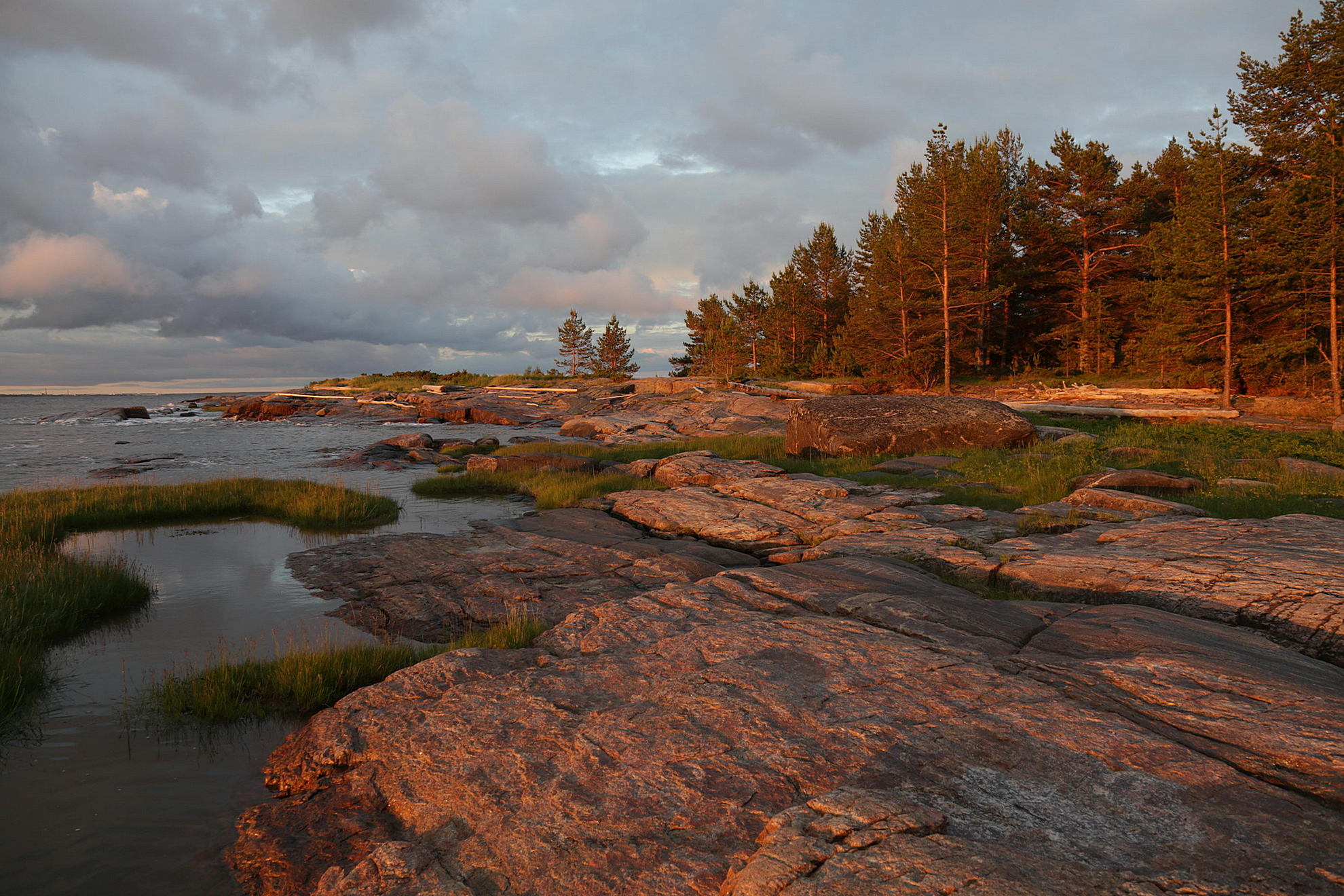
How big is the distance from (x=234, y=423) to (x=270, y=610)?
2266 inches

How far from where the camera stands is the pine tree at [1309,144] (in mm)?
26344

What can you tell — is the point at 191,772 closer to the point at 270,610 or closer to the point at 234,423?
the point at 270,610

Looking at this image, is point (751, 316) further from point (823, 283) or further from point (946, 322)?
point (946, 322)

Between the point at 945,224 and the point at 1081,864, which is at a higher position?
the point at 945,224

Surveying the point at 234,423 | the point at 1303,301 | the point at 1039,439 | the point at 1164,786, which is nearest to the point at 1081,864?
the point at 1164,786

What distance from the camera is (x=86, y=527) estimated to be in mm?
15477

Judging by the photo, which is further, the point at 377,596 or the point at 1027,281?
the point at 1027,281

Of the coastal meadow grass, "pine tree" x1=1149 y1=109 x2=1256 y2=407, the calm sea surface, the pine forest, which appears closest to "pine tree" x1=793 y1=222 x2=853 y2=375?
the pine forest

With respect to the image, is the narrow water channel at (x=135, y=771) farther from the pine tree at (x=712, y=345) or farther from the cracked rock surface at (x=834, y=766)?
the pine tree at (x=712, y=345)

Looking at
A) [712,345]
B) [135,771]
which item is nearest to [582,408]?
[712,345]

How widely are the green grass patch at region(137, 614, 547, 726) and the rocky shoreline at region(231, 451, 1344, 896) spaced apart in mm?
1091

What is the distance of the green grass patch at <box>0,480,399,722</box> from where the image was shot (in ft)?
25.3

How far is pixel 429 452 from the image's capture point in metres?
30.7

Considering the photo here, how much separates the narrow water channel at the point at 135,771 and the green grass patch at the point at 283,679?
0.25 metres
